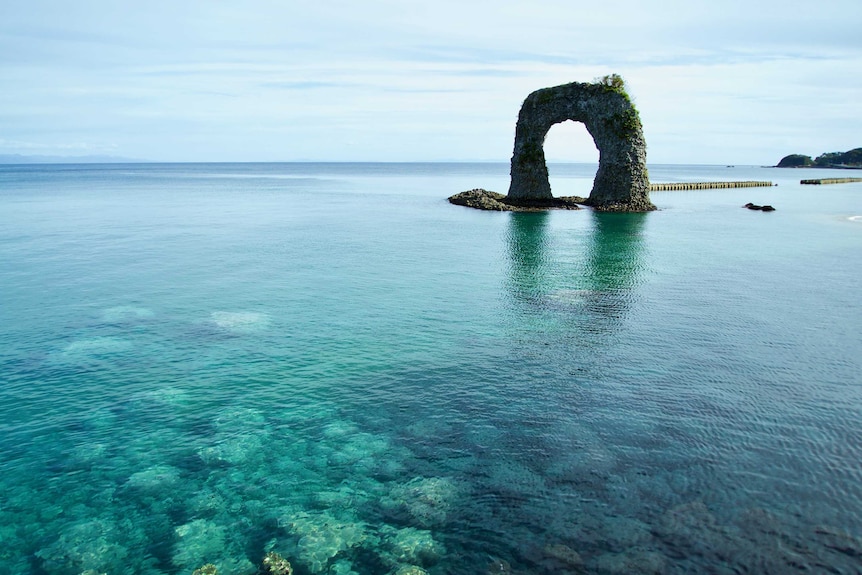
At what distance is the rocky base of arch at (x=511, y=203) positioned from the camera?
86.0m

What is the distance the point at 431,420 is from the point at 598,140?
249 feet

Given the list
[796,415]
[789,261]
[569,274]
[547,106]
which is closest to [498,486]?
[796,415]

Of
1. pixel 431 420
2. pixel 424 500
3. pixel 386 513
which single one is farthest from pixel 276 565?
pixel 431 420

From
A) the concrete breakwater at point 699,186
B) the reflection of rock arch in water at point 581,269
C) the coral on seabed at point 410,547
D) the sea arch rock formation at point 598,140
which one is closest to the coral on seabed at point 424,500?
the coral on seabed at point 410,547

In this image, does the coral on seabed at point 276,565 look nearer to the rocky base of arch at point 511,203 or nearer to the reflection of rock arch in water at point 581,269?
the reflection of rock arch in water at point 581,269

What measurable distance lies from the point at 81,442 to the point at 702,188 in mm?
153461

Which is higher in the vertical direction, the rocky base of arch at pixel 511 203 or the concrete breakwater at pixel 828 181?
the concrete breakwater at pixel 828 181

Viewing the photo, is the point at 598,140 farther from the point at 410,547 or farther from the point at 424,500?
the point at 410,547

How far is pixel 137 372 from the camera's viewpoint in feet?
76.4

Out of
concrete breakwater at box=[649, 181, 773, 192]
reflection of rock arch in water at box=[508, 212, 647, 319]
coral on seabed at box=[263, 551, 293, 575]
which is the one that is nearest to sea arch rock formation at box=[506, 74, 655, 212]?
reflection of rock arch in water at box=[508, 212, 647, 319]

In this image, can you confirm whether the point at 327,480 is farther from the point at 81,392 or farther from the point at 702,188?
the point at 702,188

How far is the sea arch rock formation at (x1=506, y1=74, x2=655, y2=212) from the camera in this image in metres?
82.8

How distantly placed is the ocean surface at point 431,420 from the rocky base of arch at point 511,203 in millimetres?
44013

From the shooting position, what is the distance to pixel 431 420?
63.3 feet
